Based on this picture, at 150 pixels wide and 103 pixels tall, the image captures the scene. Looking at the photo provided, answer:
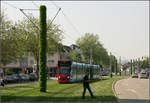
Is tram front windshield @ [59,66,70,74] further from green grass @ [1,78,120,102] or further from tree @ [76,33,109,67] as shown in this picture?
tree @ [76,33,109,67]

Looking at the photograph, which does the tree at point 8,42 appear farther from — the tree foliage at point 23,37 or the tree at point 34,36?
the tree at point 34,36

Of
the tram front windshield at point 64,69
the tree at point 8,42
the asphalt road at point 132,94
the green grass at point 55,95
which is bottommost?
the asphalt road at point 132,94

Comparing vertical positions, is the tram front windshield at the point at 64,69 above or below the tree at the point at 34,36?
below

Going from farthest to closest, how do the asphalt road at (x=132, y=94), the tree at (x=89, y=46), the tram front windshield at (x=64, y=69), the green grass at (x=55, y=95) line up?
the tree at (x=89, y=46) → the tram front windshield at (x=64, y=69) → the asphalt road at (x=132, y=94) → the green grass at (x=55, y=95)

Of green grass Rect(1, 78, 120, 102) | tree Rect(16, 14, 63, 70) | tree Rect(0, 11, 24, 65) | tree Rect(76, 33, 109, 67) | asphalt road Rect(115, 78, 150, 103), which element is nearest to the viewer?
green grass Rect(1, 78, 120, 102)

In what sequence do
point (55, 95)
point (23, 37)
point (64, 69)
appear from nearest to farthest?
point (55, 95) < point (64, 69) < point (23, 37)

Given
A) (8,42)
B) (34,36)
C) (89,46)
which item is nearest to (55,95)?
(8,42)

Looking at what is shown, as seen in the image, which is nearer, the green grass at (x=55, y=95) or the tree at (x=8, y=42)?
the green grass at (x=55, y=95)

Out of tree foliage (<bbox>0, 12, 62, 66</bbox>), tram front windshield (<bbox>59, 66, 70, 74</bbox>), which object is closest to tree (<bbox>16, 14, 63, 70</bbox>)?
tree foliage (<bbox>0, 12, 62, 66</bbox>)

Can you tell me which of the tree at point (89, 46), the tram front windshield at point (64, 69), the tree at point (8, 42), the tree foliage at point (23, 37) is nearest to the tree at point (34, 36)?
the tree foliage at point (23, 37)

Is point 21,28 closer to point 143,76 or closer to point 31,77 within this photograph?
point 31,77

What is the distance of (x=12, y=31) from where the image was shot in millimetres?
49812

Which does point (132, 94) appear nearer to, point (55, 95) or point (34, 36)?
point (55, 95)

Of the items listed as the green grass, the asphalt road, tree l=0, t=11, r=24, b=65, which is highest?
tree l=0, t=11, r=24, b=65
